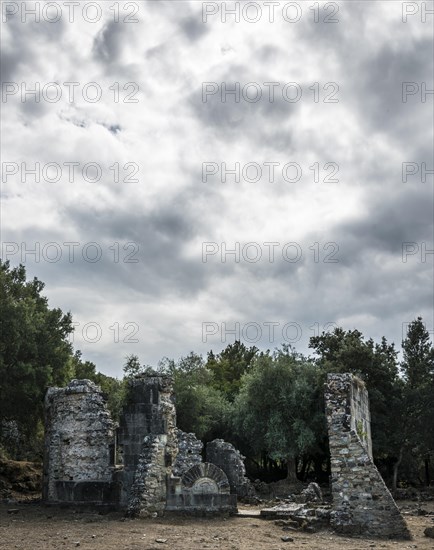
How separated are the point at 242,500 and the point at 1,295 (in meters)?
13.9

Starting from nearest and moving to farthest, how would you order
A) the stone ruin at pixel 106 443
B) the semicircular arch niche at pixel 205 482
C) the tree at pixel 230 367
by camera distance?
1. the semicircular arch niche at pixel 205 482
2. the stone ruin at pixel 106 443
3. the tree at pixel 230 367

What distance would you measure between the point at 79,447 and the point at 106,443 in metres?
1.01

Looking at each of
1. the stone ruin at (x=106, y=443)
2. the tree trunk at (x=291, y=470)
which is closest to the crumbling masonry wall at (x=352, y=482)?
the stone ruin at (x=106, y=443)

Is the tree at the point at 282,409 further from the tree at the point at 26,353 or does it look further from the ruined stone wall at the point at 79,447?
the ruined stone wall at the point at 79,447

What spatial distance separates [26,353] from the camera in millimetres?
26688

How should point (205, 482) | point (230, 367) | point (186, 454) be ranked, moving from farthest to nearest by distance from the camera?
point (230, 367), point (186, 454), point (205, 482)

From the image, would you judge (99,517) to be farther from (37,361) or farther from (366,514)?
(37,361)

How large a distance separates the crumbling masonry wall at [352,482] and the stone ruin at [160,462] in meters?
0.03

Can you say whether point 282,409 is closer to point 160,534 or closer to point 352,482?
point 352,482

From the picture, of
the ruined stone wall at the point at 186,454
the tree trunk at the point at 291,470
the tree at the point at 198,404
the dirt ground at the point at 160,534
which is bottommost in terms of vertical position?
the dirt ground at the point at 160,534

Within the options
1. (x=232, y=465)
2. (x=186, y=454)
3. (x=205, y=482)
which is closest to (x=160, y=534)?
(x=205, y=482)

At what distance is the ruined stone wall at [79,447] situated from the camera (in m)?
21.8

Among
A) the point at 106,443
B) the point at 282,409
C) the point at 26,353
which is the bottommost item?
the point at 106,443

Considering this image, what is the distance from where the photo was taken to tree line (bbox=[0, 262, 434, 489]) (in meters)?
27.8
